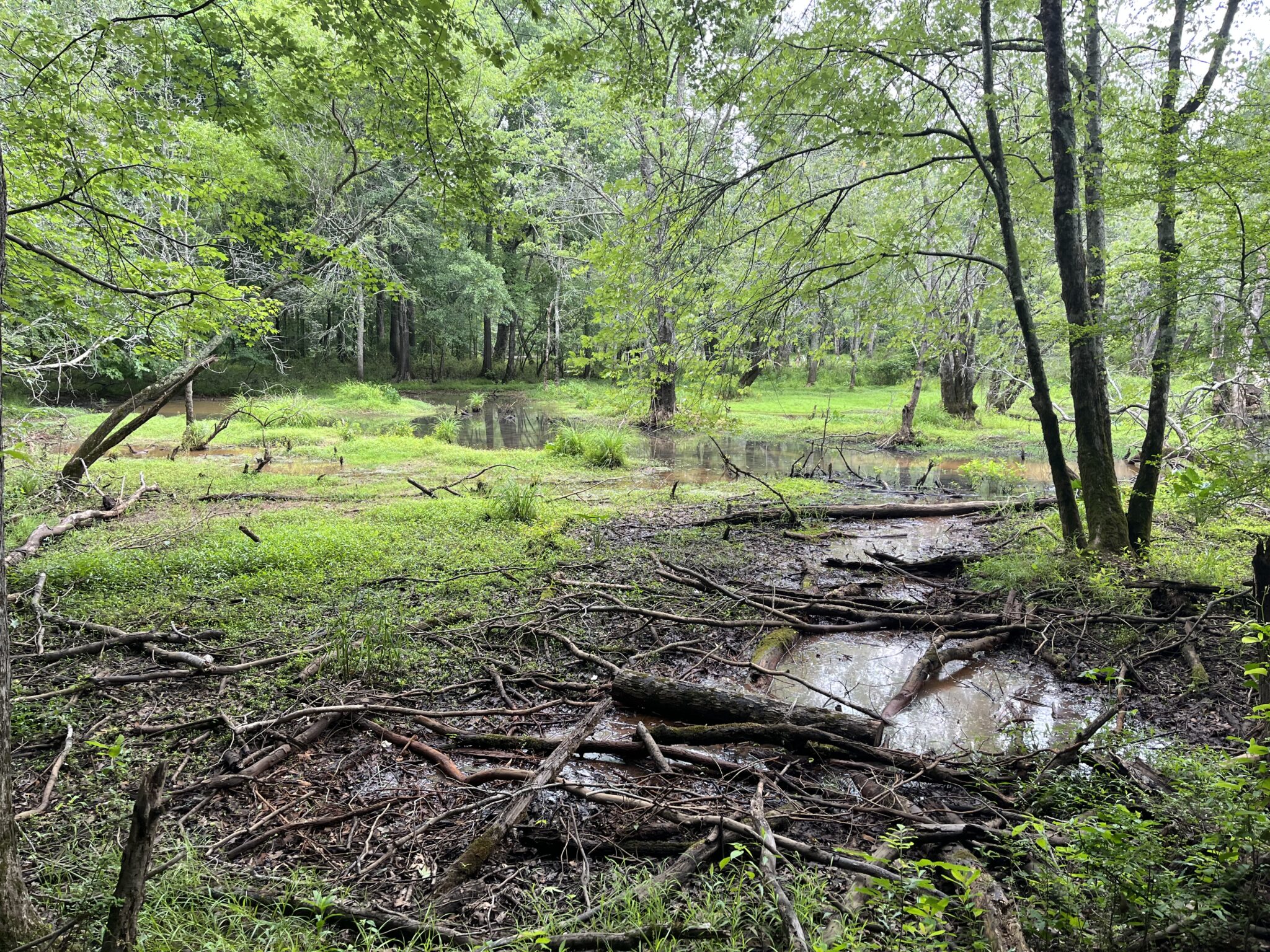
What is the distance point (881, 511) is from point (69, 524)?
11706mm

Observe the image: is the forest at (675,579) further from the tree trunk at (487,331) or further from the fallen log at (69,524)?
the tree trunk at (487,331)

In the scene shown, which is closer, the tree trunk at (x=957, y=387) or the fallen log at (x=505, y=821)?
the fallen log at (x=505, y=821)

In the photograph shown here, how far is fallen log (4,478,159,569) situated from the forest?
0.27ft

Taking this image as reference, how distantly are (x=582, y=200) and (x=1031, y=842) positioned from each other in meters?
21.5

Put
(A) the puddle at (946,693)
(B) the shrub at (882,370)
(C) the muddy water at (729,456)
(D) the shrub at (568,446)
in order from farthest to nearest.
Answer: (B) the shrub at (882,370)
(D) the shrub at (568,446)
(C) the muddy water at (729,456)
(A) the puddle at (946,693)

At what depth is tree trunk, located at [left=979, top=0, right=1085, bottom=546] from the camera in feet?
21.9

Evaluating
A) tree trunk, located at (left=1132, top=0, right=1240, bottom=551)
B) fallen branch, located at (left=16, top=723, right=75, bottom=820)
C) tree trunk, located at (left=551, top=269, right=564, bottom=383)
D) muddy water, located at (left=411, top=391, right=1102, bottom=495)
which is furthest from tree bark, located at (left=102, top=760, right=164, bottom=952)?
tree trunk, located at (left=551, top=269, right=564, bottom=383)

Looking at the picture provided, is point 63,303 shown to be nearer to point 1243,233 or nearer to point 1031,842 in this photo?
point 1031,842

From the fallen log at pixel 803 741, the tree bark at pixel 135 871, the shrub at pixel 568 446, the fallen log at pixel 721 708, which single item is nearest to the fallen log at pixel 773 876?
the fallen log at pixel 803 741

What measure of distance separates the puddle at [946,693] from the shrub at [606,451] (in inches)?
383

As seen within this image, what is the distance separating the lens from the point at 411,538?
8.36m

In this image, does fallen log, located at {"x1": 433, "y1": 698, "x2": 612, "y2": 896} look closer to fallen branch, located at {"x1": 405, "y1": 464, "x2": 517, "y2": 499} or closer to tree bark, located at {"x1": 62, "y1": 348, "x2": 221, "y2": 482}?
fallen branch, located at {"x1": 405, "y1": 464, "x2": 517, "y2": 499}

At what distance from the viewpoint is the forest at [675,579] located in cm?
264

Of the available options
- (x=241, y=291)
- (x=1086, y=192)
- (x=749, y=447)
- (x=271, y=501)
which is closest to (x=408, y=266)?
(x=749, y=447)
